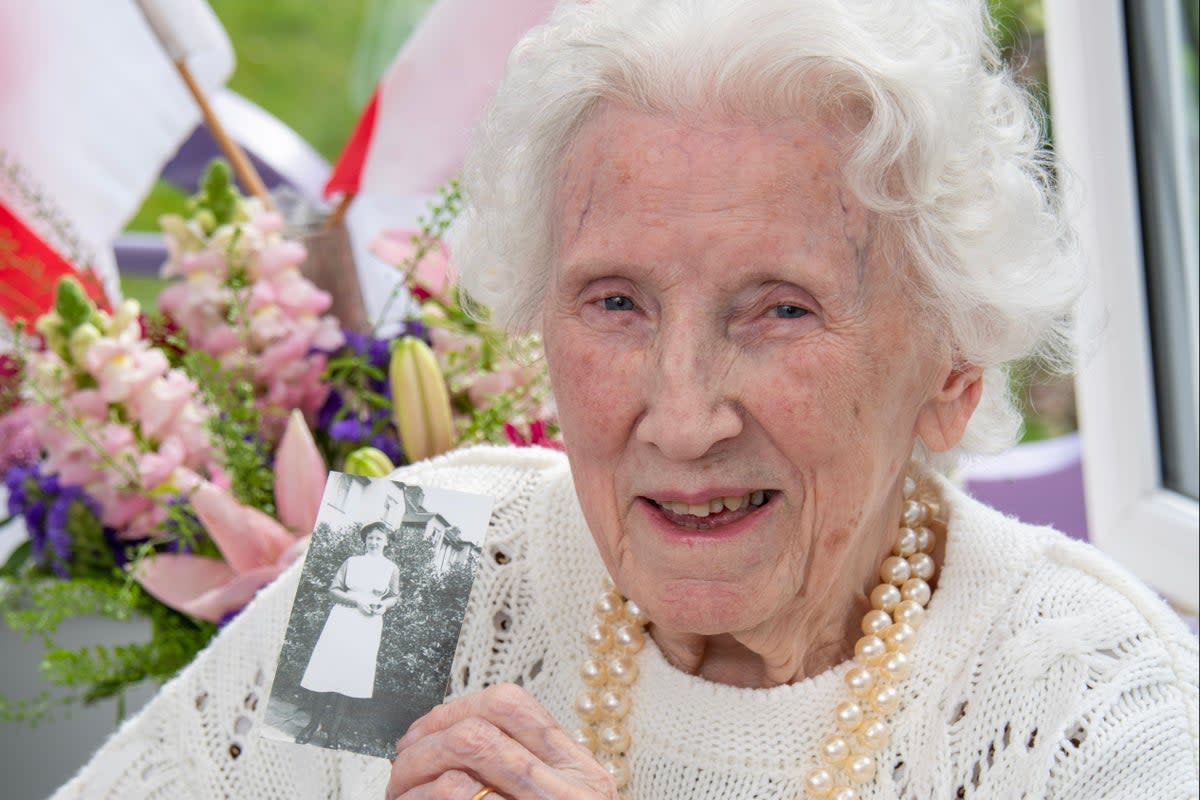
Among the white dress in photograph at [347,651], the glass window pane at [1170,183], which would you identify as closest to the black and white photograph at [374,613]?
the white dress in photograph at [347,651]

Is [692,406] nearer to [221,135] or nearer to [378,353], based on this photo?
[378,353]

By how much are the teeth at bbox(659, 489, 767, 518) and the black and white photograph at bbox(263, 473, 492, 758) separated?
0.57ft

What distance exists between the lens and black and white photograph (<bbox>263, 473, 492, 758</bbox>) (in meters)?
1.32

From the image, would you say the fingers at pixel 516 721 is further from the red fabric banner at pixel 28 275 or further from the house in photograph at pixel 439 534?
the red fabric banner at pixel 28 275

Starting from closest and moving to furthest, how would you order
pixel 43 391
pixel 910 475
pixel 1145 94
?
pixel 910 475
pixel 43 391
pixel 1145 94

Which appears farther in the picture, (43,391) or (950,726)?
(43,391)

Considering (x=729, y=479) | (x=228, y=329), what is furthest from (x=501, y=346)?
(x=729, y=479)

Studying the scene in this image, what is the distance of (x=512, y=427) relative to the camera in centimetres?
175

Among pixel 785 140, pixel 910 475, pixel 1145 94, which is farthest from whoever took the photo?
pixel 1145 94

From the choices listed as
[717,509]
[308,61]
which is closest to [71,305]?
[717,509]

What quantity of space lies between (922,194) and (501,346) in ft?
2.13

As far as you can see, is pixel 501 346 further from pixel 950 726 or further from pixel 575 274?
pixel 950 726

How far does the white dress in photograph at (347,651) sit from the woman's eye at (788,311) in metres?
0.42

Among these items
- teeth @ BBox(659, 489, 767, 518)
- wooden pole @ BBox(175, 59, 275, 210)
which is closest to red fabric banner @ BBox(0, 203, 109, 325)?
wooden pole @ BBox(175, 59, 275, 210)
